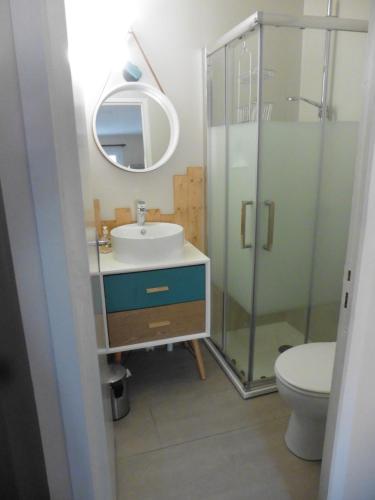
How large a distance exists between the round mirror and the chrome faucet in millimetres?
214

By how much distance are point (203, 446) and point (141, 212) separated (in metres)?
1.31

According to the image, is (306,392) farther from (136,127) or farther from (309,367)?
(136,127)

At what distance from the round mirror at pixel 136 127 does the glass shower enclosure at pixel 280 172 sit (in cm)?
29

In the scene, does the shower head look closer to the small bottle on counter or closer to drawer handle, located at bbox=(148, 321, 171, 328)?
the small bottle on counter

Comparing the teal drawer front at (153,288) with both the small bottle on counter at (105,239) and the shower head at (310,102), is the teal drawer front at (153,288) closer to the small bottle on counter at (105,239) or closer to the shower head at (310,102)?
the small bottle on counter at (105,239)

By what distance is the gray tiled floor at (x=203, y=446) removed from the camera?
1431mm

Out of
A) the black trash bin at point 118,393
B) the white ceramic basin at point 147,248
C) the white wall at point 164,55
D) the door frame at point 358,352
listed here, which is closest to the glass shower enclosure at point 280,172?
the white wall at point 164,55

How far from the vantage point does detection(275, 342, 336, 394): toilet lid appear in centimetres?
143

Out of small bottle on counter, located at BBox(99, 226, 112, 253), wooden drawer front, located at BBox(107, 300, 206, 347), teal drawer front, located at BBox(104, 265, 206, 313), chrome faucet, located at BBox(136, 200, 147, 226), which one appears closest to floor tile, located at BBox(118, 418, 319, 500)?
wooden drawer front, located at BBox(107, 300, 206, 347)

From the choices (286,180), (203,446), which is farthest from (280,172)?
(203,446)

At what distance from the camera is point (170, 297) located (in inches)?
73.6

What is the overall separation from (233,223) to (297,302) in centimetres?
65

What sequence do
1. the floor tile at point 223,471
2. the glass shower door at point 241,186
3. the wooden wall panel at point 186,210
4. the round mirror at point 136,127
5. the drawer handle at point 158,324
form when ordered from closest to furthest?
the floor tile at point 223,471, the glass shower door at point 241,186, the drawer handle at point 158,324, the round mirror at point 136,127, the wooden wall panel at point 186,210

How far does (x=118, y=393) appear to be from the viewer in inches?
70.6
